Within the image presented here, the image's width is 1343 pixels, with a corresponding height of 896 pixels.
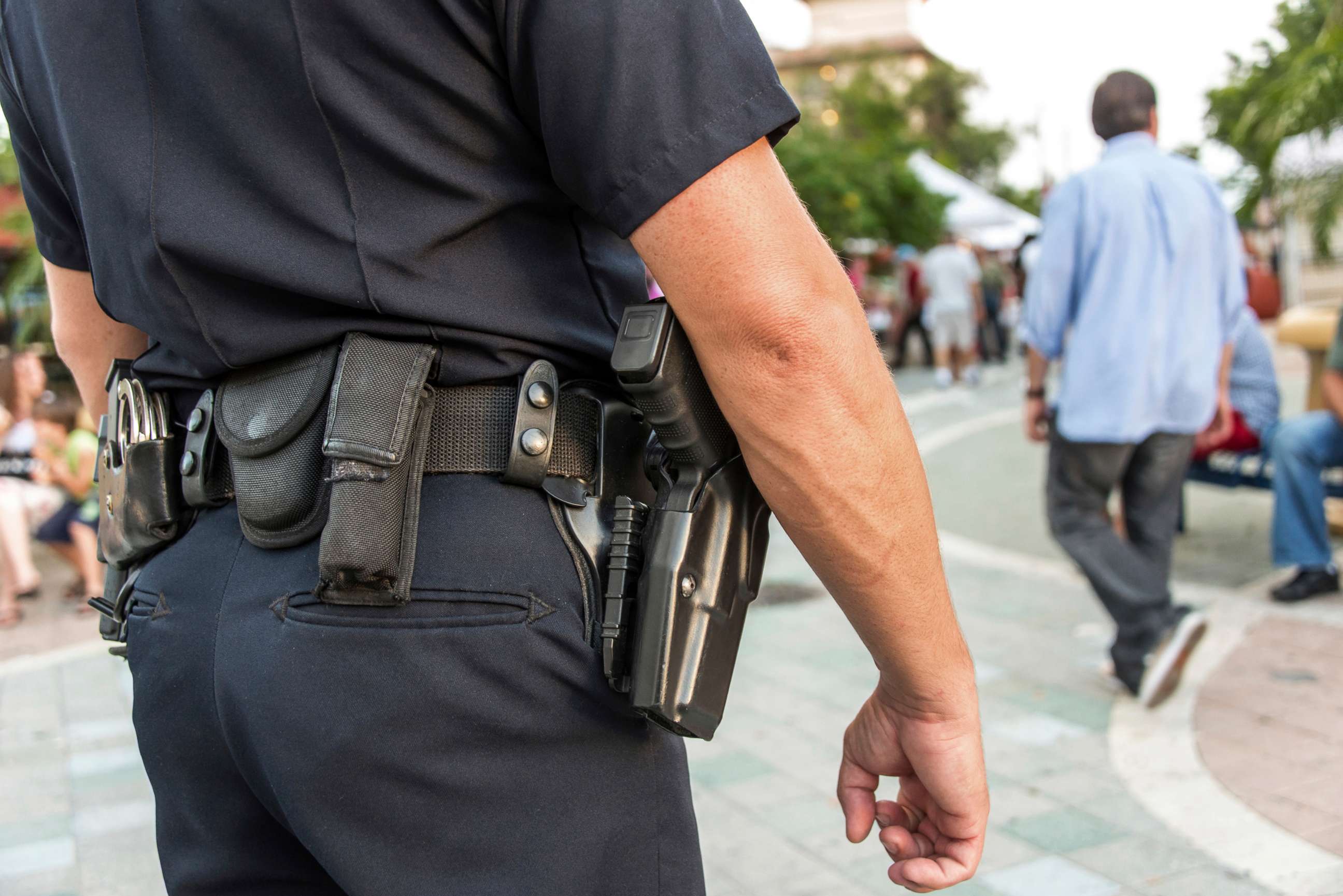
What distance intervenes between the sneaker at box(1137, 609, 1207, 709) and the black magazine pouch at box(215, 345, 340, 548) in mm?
3420

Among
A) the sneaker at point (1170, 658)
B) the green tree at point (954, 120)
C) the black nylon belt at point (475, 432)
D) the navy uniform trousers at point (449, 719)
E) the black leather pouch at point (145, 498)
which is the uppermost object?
the green tree at point (954, 120)

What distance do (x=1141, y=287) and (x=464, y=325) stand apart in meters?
3.40

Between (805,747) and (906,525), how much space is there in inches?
111

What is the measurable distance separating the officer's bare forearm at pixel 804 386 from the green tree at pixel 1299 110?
405 inches

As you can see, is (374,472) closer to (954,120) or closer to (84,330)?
(84,330)

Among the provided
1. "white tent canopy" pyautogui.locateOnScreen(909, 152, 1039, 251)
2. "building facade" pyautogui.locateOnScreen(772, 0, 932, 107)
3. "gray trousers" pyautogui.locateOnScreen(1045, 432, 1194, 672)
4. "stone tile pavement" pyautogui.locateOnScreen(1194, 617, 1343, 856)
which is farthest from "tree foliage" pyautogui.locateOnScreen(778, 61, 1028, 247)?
"building facade" pyautogui.locateOnScreen(772, 0, 932, 107)

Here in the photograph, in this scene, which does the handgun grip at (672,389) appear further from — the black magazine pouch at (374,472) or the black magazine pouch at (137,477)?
the black magazine pouch at (137,477)

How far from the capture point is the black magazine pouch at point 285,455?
1150mm

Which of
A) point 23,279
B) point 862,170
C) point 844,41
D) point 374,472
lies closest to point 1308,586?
point 374,472

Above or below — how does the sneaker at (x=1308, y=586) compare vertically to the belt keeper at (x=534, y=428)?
below

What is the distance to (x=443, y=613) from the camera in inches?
43.8

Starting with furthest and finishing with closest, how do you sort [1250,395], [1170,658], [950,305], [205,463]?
[950,305] → [1250,395] → [1170,658] → [205,463]

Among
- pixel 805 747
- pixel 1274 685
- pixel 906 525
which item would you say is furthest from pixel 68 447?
pixel 906 525

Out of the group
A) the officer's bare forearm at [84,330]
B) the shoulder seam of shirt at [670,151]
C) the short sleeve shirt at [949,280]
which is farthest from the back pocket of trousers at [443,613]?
the short sleeve shirt at [949,280]
